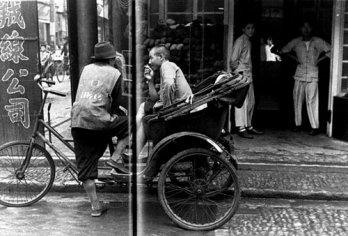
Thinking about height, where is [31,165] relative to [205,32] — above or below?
below

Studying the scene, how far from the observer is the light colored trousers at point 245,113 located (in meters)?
8.11

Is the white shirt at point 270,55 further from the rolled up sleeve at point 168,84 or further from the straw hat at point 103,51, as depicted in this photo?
the straw hat at point 103,51

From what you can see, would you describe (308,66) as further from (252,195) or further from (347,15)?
(252,195)

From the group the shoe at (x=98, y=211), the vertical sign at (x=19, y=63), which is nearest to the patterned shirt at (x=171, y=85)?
the shoe at (x=98, y=211)

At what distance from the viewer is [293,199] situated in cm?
571

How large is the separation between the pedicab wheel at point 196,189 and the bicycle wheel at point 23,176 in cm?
134

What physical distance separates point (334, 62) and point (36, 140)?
4.90m

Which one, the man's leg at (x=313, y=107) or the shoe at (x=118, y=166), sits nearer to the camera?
the shoe at (x=118, y=166)

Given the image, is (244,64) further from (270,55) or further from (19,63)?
(19,63)

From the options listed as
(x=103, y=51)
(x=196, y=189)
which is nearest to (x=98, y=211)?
(x=196, y=189)

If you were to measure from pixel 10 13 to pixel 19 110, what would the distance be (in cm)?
132

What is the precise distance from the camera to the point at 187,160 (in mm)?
4906

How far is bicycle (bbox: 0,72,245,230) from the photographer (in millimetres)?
4789

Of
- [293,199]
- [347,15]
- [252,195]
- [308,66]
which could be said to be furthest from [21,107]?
[347,15]
